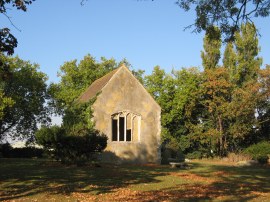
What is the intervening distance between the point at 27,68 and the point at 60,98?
586 centimetres

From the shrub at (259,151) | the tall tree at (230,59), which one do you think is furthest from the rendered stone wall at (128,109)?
the tall tree at (230,59)

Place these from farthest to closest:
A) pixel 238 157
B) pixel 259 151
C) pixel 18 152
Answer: pixel 18 152, pixel 238 157, pixel 259 151

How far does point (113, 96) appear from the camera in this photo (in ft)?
102

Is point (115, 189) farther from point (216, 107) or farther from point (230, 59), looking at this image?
point (230, 59)

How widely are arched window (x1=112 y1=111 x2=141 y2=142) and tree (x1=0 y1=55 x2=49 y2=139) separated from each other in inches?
556

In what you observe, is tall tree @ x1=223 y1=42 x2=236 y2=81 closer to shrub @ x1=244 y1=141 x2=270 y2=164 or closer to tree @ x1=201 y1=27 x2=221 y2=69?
tree @ x1=201 y1=27 x2=221 y2=69

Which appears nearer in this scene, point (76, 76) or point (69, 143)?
point (69, 143)

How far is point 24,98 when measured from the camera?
1713 inches

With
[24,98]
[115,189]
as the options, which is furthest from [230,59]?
[115,189]

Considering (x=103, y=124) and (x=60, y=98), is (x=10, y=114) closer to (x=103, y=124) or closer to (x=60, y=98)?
(x=60, y=98)

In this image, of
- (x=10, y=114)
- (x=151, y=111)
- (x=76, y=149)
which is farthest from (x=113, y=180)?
(x=10, y=114)

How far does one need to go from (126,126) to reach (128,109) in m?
1.44

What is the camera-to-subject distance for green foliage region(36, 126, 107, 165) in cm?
2553

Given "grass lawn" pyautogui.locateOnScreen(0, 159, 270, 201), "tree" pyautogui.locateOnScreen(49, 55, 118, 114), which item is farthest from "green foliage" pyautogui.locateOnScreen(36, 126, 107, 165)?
"tree" pyautogui.locateOnScreen(49, 55, 118, 114)
